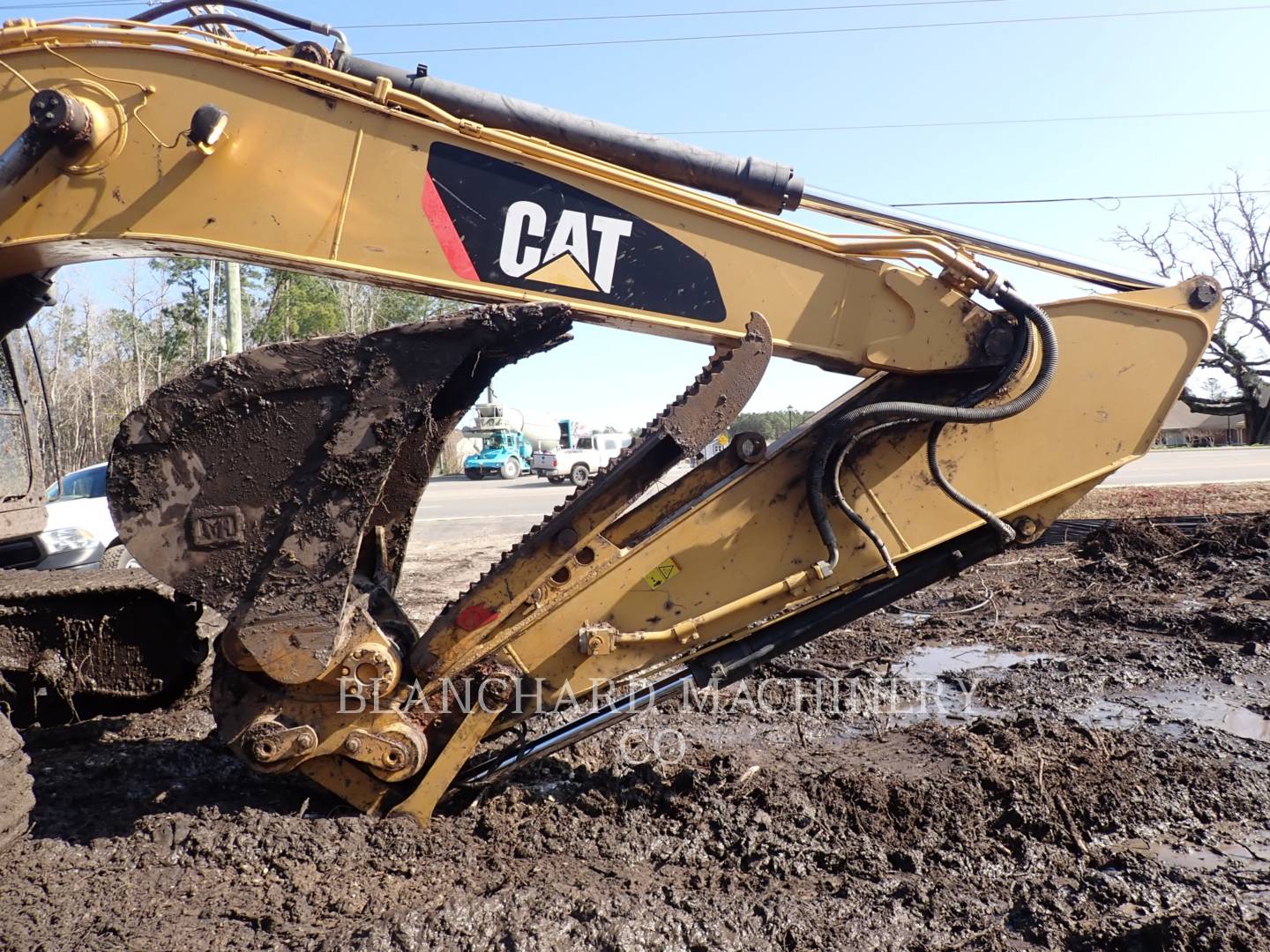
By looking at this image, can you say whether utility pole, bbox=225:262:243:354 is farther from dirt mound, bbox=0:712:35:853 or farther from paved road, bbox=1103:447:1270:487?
paved road, bbox=1103:447:1270:487

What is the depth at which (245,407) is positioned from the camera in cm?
298

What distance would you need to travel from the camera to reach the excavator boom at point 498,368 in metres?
2.95

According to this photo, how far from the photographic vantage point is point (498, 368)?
3.43 meters

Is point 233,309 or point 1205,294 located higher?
point 1205,294

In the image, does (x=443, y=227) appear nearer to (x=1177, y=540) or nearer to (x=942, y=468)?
(x=942, y=468)

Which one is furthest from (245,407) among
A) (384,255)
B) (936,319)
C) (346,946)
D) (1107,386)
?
(1107,386)

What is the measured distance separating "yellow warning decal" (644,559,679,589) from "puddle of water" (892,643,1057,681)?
2921mm

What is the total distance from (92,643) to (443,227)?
2.93m

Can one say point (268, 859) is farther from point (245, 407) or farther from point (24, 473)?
point (24, 473)

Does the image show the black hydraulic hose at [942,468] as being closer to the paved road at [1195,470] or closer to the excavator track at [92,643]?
the excavator track at [92,643]

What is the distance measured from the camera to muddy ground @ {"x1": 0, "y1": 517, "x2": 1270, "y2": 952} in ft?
9.30

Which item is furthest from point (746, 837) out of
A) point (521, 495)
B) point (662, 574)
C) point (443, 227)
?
point (521, 495)

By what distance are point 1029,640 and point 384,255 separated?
17.7 ft

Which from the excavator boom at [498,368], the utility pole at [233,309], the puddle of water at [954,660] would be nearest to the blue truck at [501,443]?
the utility pole at [233,309]
